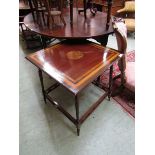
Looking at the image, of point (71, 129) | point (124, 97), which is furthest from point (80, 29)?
point (71, 129)

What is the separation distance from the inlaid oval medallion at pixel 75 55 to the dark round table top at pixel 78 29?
0.18 metres

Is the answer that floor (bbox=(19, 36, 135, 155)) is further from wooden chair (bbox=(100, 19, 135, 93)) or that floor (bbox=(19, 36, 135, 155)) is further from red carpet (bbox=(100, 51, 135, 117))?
wooden chair (bbox=(100, 19, 135, 93))

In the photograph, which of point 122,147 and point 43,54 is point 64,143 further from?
point 43,54

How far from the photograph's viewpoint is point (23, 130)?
154 centimetres

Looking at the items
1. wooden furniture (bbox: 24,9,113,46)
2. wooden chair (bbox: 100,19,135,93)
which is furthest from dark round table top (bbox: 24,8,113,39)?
wooden chair (bbox: 100,19,135,93)

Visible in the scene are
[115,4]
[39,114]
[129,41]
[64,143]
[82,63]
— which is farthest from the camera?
[115,4]

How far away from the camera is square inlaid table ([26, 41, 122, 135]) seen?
1.09 metres

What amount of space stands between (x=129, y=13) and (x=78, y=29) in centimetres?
230

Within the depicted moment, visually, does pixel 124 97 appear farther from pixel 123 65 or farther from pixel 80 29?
pixel 80 29

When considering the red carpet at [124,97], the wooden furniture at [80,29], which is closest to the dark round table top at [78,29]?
the wooden furniture at [80,29]

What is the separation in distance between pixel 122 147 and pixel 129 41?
7.62 ft

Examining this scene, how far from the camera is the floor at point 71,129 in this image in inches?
53.4

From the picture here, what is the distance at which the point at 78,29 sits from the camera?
1684 mm

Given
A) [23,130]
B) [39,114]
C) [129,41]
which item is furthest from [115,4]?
[23,130]
